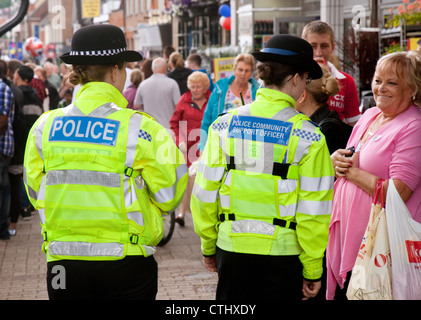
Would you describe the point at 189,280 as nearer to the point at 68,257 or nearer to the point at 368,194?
the point at 368,194

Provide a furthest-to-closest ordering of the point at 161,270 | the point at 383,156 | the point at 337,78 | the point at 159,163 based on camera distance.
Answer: the point at 161,270, the point at 337,78, the point at 383,156, the point at 159,163

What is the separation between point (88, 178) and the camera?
3.06m

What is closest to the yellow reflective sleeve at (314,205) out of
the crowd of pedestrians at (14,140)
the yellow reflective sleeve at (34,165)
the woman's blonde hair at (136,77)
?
the yellow reflective sleeve at (34,165)

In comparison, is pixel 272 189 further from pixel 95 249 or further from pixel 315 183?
pixel 95 249

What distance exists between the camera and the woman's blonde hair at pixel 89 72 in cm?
323

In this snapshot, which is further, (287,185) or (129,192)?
(287,185)

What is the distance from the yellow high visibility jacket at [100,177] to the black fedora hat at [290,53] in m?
0.68

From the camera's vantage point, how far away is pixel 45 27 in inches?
2103

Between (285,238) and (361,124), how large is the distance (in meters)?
1.13

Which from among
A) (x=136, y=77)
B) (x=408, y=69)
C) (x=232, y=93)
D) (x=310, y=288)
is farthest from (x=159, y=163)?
(x=136, y=77)

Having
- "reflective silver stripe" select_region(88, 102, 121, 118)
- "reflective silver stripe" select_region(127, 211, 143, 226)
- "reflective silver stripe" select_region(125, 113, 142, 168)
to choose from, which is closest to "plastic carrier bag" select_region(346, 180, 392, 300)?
"reflective silver stripe" select_region(127, 211, 143, 226)

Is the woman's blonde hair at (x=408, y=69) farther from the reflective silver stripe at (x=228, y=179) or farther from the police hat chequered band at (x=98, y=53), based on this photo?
the police hat chequered band at (x=98, y=53)

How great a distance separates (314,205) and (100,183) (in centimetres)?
103

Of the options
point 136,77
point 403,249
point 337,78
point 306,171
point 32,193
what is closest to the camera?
point 306,171
